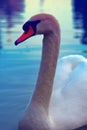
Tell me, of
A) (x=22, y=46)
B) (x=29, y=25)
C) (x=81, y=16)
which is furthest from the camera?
(x=81, y=16)

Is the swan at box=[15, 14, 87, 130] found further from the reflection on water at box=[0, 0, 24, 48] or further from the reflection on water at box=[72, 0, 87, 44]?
the reflection on water at box=[72, 0, 87, 44]

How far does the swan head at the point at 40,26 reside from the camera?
1.65 metres

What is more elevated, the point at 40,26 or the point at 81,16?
the point at 40,26

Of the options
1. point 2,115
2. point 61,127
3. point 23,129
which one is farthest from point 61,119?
point 2,115

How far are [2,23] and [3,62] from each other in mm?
1379

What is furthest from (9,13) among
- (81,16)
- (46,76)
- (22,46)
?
(46,76)

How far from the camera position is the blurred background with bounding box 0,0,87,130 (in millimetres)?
2066

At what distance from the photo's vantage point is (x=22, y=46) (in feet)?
11.0

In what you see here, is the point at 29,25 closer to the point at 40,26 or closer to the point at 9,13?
the point at 40,26

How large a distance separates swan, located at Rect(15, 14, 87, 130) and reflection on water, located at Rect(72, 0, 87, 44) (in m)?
1.82

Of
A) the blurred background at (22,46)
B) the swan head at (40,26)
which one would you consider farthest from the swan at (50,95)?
the blurred background at (22,46)

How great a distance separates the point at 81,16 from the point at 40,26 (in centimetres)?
305

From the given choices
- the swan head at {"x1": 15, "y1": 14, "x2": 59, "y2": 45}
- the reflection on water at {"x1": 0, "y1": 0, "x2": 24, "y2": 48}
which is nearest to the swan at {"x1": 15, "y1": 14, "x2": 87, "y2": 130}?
the swan head at {"x1": 15, "y1": 14, "x2": 59, "y2": 45}

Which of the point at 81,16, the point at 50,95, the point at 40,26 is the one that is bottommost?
the point at 81,16
